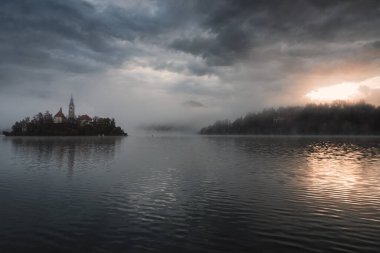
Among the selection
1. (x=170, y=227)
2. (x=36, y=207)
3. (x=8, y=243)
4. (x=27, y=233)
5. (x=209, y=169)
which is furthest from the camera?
(x=209, y=169)

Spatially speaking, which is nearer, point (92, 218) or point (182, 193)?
point (92, 218)

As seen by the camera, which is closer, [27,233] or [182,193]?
[27,233]

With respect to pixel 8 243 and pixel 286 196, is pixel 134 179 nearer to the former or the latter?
pixel 286 196

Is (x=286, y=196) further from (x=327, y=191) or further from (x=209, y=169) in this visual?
(x=209, y=169)

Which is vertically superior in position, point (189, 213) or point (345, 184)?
point (345, 184)

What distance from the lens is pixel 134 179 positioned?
2175 inches

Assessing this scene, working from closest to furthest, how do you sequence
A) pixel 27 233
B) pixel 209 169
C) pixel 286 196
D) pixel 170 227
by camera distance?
pixel 27 233 < pixel 170 227 < pixel 286 196 < pixel 209 169

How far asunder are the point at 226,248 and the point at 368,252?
9737 mm

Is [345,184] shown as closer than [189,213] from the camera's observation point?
No

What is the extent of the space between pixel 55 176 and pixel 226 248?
141 feet

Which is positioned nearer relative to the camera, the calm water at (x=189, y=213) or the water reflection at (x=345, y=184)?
the calm water at (x=189, y=213)

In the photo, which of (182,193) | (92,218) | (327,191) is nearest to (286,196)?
(327,191)

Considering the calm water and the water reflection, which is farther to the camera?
the water reflection

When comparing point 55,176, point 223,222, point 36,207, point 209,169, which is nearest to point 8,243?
point 36,207
